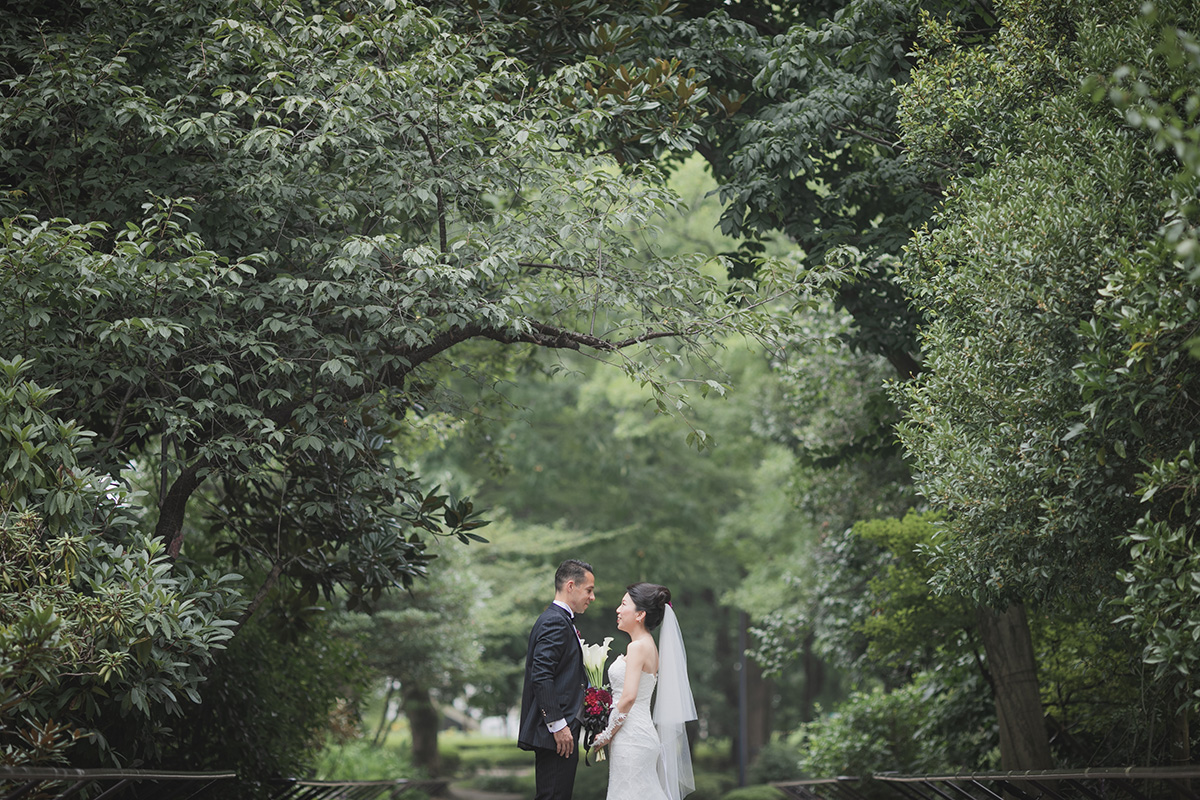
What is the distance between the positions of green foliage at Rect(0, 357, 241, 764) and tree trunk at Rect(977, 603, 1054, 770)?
19.2 ft

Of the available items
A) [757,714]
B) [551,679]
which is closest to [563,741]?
[551,679]

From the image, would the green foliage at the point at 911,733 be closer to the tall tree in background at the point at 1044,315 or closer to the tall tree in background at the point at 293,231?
the tall tree in background at the point at 1044,315

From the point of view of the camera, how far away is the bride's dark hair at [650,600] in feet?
20.0

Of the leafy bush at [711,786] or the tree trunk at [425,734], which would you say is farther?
the leafy bush at [711,786]

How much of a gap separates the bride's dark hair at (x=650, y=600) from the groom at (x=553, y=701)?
536 mm

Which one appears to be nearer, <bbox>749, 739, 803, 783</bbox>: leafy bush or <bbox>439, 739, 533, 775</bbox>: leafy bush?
<bbox>749, 739, 803, 783</bbox>: leafy bush

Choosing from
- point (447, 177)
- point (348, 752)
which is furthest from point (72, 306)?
point (348, 752)

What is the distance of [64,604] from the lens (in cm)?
433

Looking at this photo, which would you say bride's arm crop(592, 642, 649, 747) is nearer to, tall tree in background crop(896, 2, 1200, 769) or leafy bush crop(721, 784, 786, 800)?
tall tree in background crop(896, 2, 1200, 769)

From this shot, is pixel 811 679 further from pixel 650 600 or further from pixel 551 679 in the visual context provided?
pixel 551 679

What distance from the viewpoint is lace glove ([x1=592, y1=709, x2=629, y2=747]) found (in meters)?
5.79

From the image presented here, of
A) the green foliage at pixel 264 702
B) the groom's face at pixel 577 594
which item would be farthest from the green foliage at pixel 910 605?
the green foliage at pixel 264 702

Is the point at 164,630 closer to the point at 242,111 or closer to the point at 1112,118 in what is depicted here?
the point at 242,111

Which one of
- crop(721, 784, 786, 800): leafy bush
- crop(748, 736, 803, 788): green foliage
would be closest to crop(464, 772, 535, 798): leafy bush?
crop(748, 736, 803, 788): green foliage
